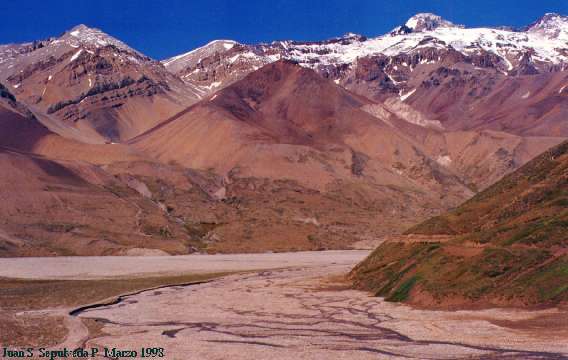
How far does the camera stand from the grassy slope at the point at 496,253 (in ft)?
165

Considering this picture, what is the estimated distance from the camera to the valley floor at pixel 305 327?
117 feet

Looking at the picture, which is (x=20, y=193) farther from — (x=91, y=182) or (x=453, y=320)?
(x=453, y=320)

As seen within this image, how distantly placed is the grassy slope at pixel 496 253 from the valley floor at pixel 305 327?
2.24 metres

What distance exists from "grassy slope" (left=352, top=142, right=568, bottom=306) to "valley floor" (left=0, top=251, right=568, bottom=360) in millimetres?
2242

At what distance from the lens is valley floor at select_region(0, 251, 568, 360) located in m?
35.8

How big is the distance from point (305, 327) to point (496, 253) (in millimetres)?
15732

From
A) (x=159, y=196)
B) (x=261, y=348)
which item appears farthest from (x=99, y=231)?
(x=261, y=348)

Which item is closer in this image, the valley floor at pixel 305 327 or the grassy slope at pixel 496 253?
the valley floor at pixel 305 327

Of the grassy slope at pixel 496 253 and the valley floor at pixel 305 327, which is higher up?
the grassy slope at pixel 496 253

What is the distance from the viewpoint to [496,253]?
178ft

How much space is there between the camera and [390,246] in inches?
2953

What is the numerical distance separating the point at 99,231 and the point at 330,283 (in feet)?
262

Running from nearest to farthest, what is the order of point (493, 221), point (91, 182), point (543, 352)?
point (543, 352)
point (493, 221)
point (91, 182)

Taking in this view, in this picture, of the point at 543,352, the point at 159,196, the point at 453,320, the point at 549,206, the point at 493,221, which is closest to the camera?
the point at 543,352
